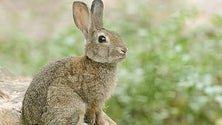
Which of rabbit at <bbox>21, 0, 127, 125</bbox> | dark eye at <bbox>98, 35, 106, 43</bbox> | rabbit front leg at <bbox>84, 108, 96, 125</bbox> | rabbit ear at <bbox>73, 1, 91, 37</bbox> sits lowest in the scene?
rabbit front leg at <bbox>84, 108, 96, 125</bbox>

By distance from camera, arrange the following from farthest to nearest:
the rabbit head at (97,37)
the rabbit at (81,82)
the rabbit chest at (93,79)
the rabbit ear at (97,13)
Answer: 1. the rabbit ear at (97,13)
2. the rabbit head at (97,37)
3. the rabbit chest at (93,79)
4. the rabbit at (81,82)

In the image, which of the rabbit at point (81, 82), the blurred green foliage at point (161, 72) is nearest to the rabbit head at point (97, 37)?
the rabbit at point (81, 82)

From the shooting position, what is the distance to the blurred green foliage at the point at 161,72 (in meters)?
8.61

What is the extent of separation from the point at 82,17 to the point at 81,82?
2.08 ft

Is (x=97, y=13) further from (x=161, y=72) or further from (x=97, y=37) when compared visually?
(x=161, y=72)

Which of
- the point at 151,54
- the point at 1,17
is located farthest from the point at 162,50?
the point at 1,17

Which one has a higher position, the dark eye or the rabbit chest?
the dark eye

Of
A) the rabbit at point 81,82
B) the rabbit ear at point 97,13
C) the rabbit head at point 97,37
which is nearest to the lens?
the rabbit at point 81,82

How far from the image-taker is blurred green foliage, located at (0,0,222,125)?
8.61 metres

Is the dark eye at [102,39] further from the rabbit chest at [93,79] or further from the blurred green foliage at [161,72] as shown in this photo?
the blurred green foliage at [161,72]

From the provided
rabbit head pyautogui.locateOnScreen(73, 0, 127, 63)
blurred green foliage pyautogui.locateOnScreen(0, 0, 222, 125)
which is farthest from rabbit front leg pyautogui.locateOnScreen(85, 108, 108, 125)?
blurred green foliage pyautogui.locateOnScreen(0, 0, 222, 125)

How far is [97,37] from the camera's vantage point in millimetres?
6148

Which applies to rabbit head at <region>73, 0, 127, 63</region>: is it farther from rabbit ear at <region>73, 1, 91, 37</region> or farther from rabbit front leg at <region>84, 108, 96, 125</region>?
rabbit front leg at <region>84, 108, 96, 125</region>

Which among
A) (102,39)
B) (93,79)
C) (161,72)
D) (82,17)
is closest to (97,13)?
(82,17)
